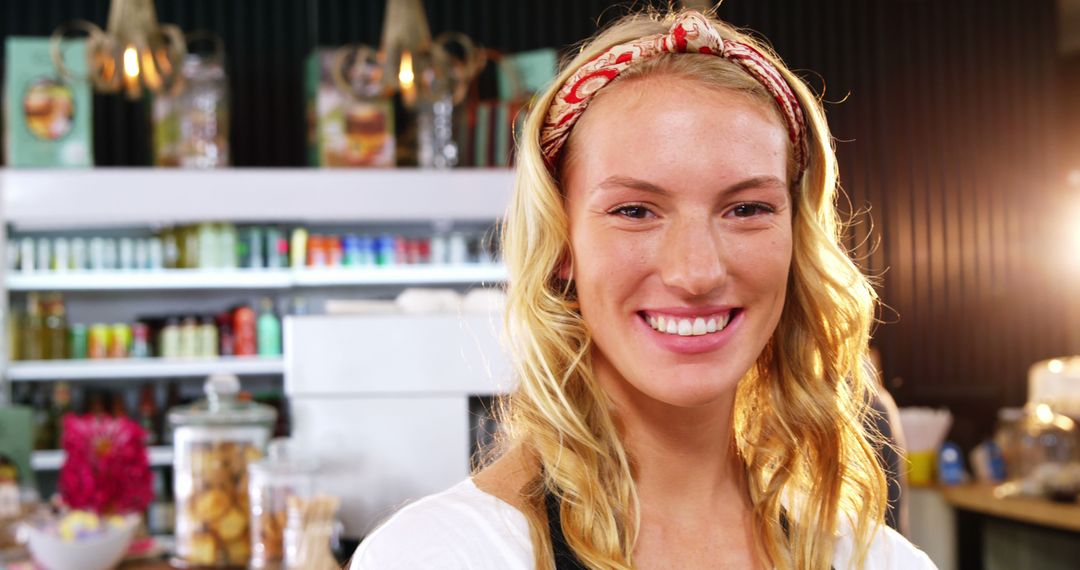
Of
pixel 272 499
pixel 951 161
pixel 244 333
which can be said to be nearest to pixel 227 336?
pixel 244 333

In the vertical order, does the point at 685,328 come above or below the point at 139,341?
above

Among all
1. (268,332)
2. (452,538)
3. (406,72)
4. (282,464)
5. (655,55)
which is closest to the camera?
(452,538)

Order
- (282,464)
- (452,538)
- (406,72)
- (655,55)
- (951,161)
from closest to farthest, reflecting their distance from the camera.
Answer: (452,538), (655,55), (282,464), (406,72), (951,161)

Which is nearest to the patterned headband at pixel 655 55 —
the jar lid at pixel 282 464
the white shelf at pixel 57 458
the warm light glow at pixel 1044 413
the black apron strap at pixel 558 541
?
the black apron strap at pixel 558 541

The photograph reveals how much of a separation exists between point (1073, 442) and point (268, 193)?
11.2 feet

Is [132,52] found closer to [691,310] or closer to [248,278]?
[248,278]

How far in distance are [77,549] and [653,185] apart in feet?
7.05

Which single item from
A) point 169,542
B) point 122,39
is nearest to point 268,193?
point 122,39

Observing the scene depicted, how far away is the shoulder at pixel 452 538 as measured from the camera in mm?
983

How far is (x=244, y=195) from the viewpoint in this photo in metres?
5.22

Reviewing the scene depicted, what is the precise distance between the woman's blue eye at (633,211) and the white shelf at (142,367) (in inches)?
175

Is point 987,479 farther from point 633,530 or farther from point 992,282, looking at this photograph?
point 633,530

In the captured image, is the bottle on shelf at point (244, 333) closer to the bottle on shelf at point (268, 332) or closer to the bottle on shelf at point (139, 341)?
the bottle on shelf at point (268, 332)

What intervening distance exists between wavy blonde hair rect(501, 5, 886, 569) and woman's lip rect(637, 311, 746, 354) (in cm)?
9
